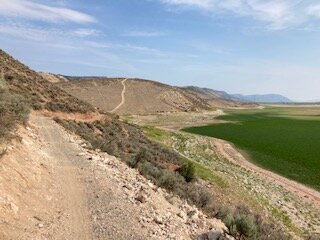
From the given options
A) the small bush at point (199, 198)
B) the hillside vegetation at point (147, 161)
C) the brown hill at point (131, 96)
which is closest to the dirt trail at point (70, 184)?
the hillside vegetation at point (147, 161)

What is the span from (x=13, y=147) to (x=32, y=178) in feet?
6.44

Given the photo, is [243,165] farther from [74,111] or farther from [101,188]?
[101,188]

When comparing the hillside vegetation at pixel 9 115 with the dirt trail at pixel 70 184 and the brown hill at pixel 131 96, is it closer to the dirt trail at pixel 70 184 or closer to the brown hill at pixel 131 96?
the dirt trail at pixel 70 184

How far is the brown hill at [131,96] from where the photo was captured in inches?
4768

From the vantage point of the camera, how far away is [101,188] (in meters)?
13.2

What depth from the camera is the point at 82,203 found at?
38.7 feet

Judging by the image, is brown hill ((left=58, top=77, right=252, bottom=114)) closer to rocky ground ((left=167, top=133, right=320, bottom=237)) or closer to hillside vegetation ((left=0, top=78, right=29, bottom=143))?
rocky ground ((left=167, top=133, right=320, bottom=237))

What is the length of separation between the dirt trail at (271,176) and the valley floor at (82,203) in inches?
706

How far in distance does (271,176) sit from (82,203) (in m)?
27.9

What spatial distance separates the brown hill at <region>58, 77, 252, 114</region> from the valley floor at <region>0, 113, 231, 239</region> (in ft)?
322

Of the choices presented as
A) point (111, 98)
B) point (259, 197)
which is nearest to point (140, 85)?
point (111, 98)

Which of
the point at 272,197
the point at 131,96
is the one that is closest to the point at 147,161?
the point at 272,197

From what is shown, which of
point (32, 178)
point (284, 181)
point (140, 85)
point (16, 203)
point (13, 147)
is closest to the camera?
point (16, 203)

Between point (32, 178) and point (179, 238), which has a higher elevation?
point (32, 178)
